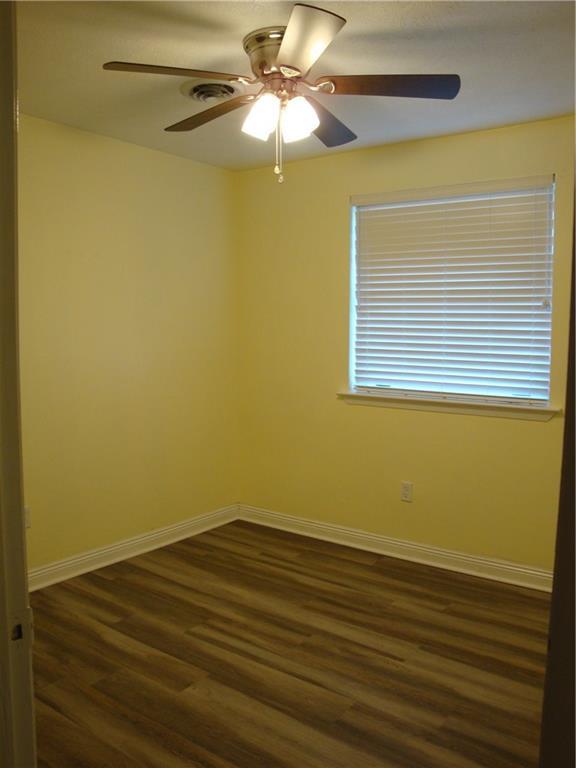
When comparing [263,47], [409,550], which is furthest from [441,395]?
[263,47]

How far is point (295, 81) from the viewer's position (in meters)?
2.35

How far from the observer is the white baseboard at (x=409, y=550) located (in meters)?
3.57

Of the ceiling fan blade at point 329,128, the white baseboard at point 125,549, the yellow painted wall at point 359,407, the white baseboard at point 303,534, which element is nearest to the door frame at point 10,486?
the ceiling fan blade at point 329,128

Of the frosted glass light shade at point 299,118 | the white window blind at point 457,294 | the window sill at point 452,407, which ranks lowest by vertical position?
the window sill at point 452,407

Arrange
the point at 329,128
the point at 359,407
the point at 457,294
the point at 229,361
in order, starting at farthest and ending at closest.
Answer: the point at 229,361
the point at 359,407
the point at 457,294
the point at 329,128

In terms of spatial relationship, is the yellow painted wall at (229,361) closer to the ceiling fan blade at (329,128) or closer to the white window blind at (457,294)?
the white window blind at (457,294)

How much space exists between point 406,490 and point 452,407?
61 cm

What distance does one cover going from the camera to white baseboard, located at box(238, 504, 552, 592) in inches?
141

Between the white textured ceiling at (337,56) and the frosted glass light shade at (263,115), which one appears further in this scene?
the frosted glass light shade at (263,115)

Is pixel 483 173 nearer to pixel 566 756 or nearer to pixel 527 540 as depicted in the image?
pixel 527 540

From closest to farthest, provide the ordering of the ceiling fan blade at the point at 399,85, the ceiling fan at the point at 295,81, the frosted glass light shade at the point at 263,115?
the ceiling fan at the point at 295,81 < the ceiling fan blade at the point at 399,85 < the frosted glass light shade at the point at 263,115

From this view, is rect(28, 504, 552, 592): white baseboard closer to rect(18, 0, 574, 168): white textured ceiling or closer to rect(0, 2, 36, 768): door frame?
rect(18, 0, 574, 168): white textured ceiling

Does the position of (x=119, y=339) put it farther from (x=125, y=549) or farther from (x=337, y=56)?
(x=337, y=56)

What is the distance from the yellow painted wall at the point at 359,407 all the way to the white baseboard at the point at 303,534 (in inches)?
2.3
